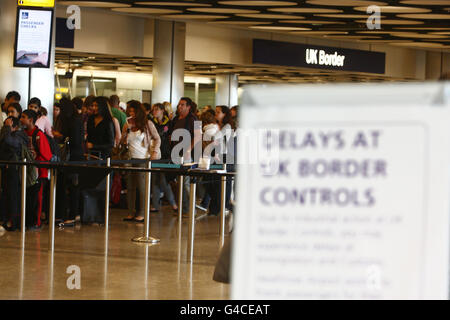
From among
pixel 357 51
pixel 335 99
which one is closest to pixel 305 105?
pixel 335 99

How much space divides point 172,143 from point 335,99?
1230cm

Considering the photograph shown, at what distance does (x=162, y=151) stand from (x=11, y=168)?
4.53 metres

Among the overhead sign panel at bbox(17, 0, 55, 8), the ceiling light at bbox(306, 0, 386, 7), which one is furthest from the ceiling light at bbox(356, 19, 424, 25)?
the overhead sign panel at bbox(17, 0, 55, 8)

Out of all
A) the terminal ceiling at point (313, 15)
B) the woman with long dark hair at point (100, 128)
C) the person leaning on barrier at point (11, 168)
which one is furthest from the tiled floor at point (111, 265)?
the terminal ceiling at point (313, 15)

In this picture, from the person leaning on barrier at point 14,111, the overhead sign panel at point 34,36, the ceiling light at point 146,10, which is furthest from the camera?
the ceiling light at point 146,10

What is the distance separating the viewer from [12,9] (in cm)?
1345

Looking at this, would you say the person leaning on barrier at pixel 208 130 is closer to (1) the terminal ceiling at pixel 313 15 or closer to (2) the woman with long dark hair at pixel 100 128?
(2) the woman with long dark hair at pixel 100 128

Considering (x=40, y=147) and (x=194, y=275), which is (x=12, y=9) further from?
(x=194, y=275)

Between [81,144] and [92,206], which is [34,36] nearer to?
[81,144]

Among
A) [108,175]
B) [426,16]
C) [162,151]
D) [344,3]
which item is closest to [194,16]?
[344,3]

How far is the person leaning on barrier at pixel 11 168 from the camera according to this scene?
10.2m

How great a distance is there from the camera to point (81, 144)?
1167 centimetres

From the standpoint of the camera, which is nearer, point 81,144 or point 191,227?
point 191,227

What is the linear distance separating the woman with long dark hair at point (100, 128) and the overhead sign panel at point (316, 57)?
11800 mm
